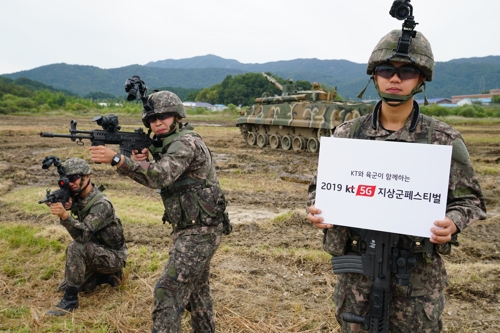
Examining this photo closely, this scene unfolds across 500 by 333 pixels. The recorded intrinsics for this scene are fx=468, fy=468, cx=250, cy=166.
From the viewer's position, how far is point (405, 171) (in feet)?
7.73

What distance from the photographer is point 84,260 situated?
183 inches

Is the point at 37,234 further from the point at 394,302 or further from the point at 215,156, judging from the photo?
the point at 215,156

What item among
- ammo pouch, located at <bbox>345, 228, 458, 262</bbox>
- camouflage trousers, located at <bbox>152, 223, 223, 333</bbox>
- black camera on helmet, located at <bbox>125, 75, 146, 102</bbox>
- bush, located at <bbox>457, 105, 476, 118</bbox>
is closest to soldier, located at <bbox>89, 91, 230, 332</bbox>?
camouflage trousers, located at <bbox>152, 223, 223, 333</bbox>

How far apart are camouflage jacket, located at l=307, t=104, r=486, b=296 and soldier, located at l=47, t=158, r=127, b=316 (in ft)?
9.14

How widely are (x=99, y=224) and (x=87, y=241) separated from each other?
199mm

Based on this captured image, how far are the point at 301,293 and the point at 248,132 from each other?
648 inches

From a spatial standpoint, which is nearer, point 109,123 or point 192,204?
point 192,204

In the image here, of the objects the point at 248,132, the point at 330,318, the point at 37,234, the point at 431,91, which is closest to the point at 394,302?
the point at 330,318

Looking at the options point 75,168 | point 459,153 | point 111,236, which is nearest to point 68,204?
point 75,168

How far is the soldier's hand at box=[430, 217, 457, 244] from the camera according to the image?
2.23 m

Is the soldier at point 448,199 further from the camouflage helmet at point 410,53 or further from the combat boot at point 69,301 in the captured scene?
the combat boot at point 69,301

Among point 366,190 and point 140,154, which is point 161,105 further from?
point 366,190

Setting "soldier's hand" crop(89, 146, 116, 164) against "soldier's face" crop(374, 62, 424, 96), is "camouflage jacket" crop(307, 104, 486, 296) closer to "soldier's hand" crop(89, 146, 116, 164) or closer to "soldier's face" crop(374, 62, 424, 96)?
"soldier's face" crop(374, 62, 424, 96)

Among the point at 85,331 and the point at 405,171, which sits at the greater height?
the point at 405,171
